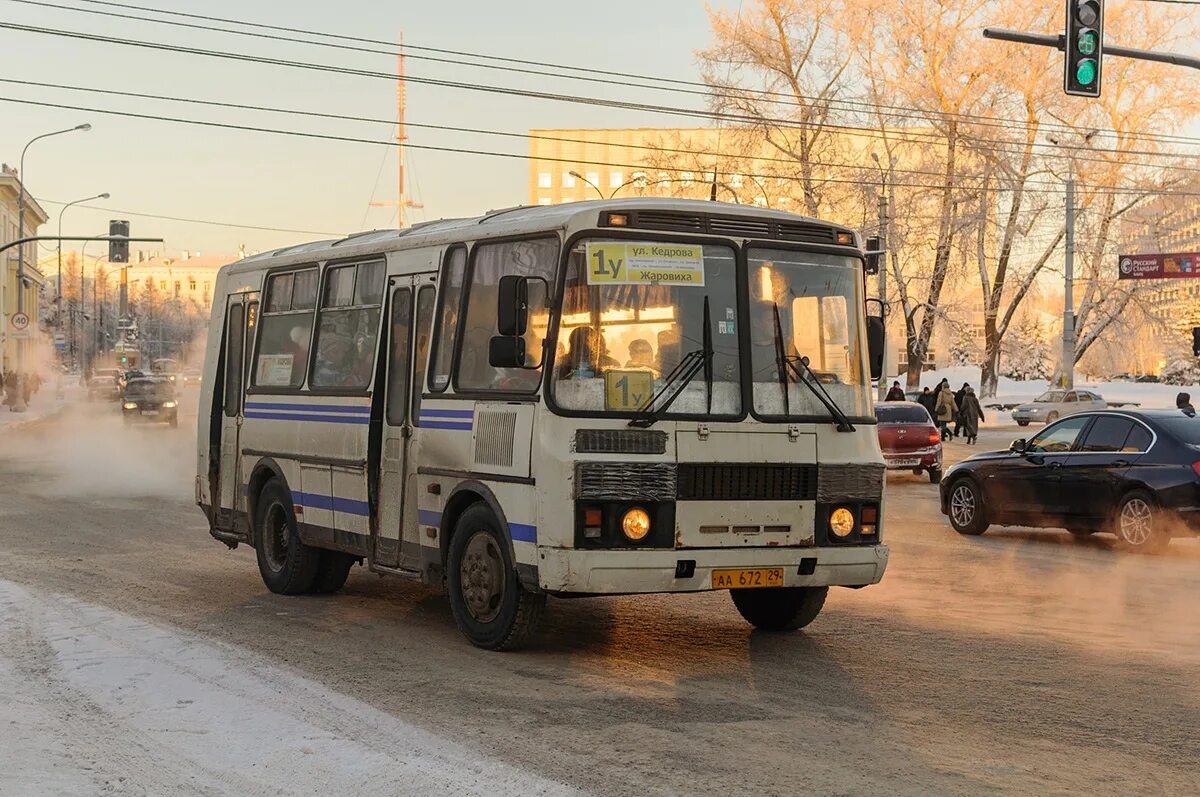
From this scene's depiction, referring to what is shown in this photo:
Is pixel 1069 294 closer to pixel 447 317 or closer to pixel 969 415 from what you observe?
pixel 969 415

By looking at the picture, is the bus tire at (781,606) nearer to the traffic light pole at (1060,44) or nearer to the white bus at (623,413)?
the white bus at (623,413)

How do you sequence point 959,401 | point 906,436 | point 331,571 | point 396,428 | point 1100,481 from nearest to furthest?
point 396,428 → point 331,571 → point 1100,481 → point 906,436 → point 959,401

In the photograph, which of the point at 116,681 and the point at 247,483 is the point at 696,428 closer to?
the point at 116,681

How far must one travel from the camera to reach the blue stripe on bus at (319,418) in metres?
11.8

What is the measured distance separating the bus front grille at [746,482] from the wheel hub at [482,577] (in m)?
1.31

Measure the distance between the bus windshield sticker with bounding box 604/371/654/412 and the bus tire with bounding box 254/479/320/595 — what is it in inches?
165

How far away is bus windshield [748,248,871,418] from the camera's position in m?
9.90

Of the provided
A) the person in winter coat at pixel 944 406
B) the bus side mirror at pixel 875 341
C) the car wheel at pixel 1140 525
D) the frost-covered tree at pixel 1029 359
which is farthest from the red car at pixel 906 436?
the frost-covered tree at pixel 1029 359

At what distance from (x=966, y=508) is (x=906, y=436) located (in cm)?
1055

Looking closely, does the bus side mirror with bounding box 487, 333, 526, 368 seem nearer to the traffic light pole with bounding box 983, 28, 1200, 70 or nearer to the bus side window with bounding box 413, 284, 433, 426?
the bus side window with bounding box 413, 284, 433, 426

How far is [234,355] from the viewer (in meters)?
14.3

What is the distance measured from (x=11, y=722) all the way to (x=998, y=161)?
5409 cm

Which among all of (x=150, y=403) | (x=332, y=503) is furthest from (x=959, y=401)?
(x=332, y=503)

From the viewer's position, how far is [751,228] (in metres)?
10.0
